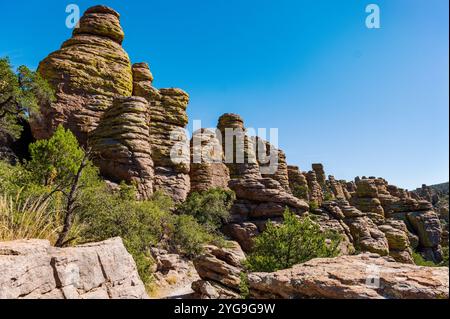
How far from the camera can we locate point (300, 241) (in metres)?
16.1

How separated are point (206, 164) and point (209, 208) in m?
10.8

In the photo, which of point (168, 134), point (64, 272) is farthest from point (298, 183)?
point (64, 272)

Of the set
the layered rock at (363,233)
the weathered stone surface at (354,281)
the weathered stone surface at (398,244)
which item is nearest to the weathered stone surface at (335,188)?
the layered rock at (363,233)

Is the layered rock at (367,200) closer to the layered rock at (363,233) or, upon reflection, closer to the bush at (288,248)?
the layered rock at (363,233)

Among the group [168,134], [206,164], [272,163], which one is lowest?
[206,164]

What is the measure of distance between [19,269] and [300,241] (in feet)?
45.7

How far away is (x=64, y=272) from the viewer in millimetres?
4879

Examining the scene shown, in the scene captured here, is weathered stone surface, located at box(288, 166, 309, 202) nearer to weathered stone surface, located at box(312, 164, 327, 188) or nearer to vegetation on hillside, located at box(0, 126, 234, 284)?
weathered stone surface, located at box(312, 164, 327, 188)

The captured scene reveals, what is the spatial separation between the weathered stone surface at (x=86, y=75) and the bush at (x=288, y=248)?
96.6ft

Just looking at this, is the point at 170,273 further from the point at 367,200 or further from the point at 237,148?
the point at 367,200

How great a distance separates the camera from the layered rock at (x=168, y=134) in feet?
131

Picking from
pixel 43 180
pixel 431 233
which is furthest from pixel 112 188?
pixel 431 233
